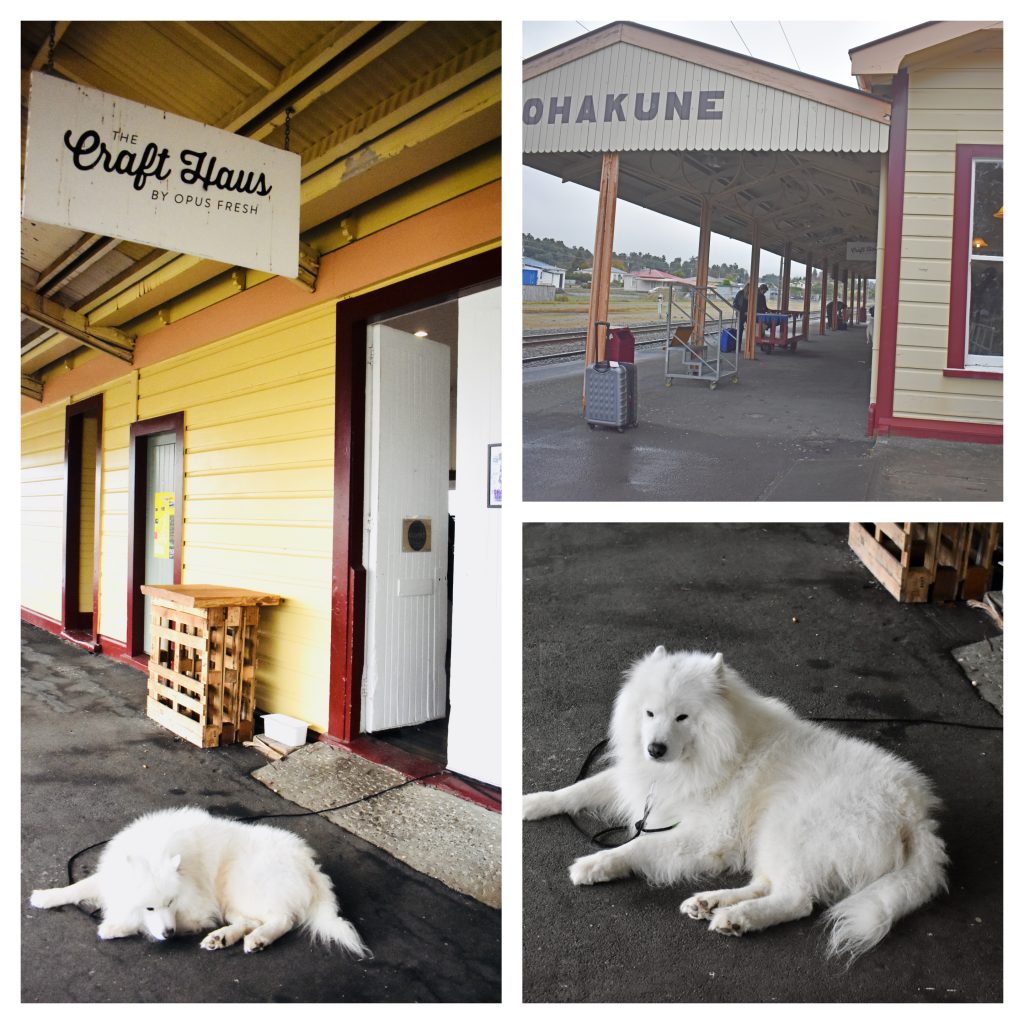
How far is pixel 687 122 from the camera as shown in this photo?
2.80 m

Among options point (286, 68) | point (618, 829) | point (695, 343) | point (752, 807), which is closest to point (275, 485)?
point (286, 68)

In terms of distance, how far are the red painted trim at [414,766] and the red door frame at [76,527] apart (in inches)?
147

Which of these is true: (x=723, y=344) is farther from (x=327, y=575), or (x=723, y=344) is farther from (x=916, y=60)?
(x=327, y=575)

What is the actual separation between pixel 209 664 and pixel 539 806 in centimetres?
205

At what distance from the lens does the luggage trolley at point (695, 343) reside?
3.50 meters

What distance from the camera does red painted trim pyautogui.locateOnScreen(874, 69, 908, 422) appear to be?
112 inches

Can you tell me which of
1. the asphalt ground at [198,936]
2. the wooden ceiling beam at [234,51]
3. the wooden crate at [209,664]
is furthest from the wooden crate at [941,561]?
the wooden crate at [209,664]

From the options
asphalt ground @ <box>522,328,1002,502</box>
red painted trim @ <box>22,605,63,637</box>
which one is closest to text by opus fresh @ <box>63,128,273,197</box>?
asphalt ground @ <box>522,328,1002,502</box>

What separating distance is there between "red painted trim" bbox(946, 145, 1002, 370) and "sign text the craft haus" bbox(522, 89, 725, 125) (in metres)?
0.89

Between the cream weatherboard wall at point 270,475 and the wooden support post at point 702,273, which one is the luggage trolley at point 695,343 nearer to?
the wooden support post at point 702,273

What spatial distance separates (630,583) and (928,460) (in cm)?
134

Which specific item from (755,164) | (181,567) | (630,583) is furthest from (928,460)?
(181,567)

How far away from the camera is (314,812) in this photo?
290 centimetres

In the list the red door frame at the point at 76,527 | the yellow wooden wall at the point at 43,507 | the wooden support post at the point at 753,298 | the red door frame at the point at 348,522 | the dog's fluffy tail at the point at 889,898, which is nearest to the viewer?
the dog's fluffy tail at the point at 889,898
